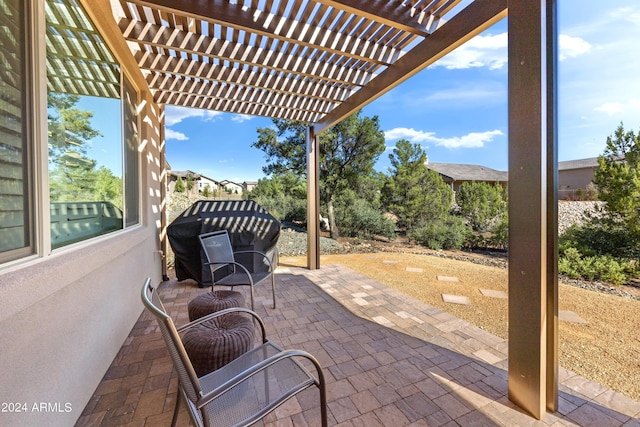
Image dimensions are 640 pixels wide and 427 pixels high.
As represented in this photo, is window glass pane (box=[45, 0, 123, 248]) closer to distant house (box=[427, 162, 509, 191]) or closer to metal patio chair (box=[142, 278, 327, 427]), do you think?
metal patio chair (box=[142, 278, 327, 427])

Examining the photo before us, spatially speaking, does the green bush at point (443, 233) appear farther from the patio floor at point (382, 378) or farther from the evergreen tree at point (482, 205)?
the patio floor at point (382, 378)

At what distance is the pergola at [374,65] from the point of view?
4.62ft

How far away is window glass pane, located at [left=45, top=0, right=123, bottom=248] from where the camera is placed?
1429 mm

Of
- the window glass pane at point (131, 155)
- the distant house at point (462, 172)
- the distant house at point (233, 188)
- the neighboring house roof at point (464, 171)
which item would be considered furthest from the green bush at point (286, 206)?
the neighboring house roof at point (464, 171)

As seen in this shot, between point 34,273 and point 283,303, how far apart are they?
7.85 feet

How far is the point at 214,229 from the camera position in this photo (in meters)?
3.72

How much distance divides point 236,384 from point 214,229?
10.1 feet

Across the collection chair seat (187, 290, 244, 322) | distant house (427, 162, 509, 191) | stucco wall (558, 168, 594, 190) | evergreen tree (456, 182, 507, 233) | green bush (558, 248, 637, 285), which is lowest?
green bush (558, 248, 637, 285)

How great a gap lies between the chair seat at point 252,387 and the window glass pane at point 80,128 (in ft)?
3.73

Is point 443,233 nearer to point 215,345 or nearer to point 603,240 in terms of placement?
point 603,240

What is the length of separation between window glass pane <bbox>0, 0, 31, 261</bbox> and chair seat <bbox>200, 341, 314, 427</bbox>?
1.02 metres

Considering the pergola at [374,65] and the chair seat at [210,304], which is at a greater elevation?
the pergola at [374,65]

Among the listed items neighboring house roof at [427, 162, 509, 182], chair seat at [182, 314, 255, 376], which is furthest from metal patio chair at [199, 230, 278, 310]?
neighboring house roof at [427, 162, 509, 182]

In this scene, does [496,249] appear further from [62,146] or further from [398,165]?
[62,146]
